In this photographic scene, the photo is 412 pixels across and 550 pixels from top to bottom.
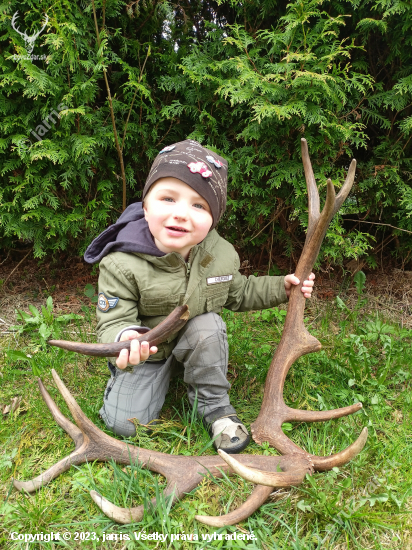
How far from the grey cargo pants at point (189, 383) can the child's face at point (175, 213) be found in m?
0.47

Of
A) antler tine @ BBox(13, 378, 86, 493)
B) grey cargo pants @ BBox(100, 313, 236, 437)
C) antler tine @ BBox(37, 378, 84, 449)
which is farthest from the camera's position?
grey cargo pants @ BBox(100, 313, 236, 437)

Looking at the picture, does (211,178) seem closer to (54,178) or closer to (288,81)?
(288,81)

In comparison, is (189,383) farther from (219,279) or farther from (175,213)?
(175,213)

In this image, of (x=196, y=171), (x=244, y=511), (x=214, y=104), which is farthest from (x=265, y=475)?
(x=214, y=104)

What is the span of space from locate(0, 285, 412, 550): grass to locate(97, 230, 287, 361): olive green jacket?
1.75 feet

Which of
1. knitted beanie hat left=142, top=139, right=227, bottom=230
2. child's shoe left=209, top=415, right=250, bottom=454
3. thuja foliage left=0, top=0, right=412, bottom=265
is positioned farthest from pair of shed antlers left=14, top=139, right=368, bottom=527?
thuja foliage left=0, top=0, right=412, bottom=265

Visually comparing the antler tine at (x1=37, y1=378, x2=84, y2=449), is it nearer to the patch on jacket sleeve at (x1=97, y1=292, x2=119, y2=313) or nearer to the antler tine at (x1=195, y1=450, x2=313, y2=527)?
the patch on jacket sleeve at (x1=97, y1=292, x2=119, y2=313)

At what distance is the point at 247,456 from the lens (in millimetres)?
1659

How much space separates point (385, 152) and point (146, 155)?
1855 mm

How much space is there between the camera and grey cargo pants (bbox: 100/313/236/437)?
201 cm

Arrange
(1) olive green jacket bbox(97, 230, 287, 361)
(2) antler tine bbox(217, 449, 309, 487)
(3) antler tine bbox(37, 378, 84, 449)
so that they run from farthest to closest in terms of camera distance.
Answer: (1) olive green jacket bbox(97, 230, 287, 361) → (3) antler tine bbox(37, 378, 84, 449) → (2) antler tine bbox(217, 449, 309, 487)

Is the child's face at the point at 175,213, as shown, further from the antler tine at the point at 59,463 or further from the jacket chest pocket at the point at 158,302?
the antler tine at the point at 59,463

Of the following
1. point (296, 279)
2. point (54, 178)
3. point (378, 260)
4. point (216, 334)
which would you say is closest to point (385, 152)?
point (378, 260)

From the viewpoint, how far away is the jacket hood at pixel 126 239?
6.35 feet
